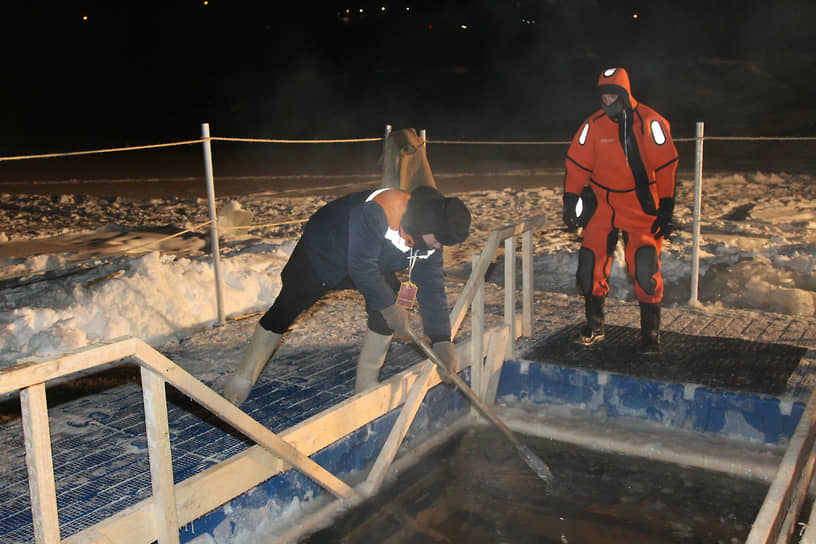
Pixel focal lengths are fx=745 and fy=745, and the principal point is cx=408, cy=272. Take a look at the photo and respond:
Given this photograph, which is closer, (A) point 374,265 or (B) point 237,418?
(B) point 237,418

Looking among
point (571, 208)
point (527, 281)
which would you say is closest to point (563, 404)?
point (527, 281)

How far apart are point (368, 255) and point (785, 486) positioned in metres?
2.01

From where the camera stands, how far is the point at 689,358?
16.0 feet

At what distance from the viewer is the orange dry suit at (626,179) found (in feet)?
15.6

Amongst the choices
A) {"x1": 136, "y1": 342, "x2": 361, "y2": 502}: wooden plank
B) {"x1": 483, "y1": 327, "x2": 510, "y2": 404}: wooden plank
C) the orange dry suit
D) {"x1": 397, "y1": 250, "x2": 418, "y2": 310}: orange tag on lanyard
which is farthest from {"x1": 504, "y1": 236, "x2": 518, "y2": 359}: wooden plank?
{"x1": 136, "y1": 342, "x2": 361, "y2": 502}: wooden plank

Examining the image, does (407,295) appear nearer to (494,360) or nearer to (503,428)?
(503,428)

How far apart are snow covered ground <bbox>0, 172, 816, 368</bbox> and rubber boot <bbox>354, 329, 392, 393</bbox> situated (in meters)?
1.65

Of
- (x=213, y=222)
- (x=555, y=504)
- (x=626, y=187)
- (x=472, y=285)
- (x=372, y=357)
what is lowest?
(x=555, y=504)

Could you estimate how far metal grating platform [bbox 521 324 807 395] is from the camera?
451 centimetres

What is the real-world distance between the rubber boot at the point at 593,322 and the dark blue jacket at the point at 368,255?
1540 mm

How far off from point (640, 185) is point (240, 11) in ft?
157

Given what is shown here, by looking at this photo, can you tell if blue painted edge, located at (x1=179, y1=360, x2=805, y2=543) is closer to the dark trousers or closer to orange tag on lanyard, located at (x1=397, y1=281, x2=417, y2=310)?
the dark trousers

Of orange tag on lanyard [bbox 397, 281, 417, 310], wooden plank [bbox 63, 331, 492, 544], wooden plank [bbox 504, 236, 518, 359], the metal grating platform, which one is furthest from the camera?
wooden plank [bbox 504, 236, 518, 359]

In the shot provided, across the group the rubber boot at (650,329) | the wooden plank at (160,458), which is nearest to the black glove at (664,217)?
the rubber boot at (650,329)
